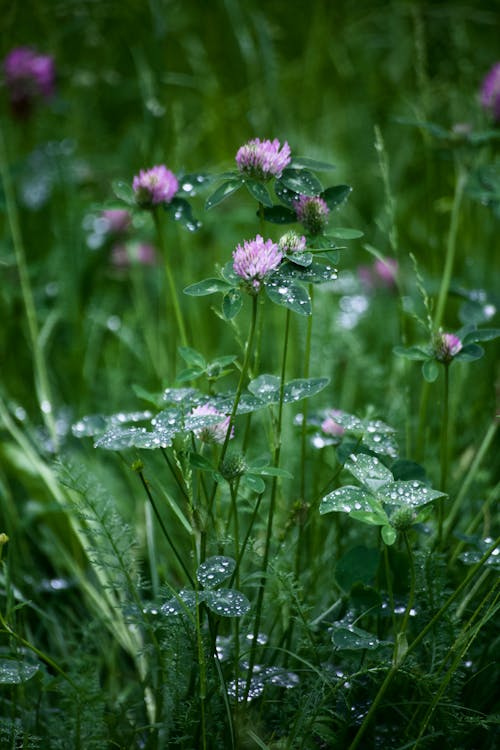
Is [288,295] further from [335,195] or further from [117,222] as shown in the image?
[117,222]

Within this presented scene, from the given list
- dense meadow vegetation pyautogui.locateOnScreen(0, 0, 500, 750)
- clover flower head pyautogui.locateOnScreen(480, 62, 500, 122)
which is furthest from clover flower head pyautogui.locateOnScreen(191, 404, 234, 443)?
clover flower head pyautogui.locateOnScreen(480, 62, 500, 122)

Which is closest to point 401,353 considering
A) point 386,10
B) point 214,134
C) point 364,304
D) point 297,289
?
point 297,289

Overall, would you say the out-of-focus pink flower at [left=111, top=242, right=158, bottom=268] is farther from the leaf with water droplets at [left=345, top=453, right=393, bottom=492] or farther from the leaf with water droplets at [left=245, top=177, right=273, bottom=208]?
the leaf with water droplets at [left=345, top=453, right=393, bottom=492]

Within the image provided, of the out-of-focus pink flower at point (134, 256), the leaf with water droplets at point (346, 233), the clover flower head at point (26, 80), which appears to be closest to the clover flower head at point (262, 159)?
the leaf with water droplets at point (346, 233)

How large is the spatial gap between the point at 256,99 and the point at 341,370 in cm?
103

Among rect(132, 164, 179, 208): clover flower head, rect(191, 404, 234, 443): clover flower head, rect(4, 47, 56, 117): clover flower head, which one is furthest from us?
rect(4, 47, 56, 117): clover flower head

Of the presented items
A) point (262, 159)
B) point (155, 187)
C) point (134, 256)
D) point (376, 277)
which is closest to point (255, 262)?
point (262, 159)

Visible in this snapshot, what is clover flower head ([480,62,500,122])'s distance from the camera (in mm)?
1432

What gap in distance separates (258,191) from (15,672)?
1.86 feet

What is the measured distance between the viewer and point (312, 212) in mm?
848

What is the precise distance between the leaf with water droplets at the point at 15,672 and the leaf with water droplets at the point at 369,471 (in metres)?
0.38

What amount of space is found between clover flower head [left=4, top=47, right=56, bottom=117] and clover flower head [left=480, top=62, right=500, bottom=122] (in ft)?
3.72

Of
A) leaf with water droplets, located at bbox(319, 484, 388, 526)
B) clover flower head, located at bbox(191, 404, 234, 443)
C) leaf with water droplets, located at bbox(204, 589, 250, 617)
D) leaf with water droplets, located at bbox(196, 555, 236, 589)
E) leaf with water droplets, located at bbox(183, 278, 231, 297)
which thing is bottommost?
leaf with water droplets, located at bbox(204, 589, 250, 617)

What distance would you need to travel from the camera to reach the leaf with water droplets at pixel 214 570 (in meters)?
0.73
